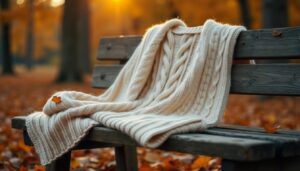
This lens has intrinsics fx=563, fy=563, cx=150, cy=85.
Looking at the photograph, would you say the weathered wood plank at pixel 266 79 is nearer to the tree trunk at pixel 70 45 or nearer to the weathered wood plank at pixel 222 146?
the weathered wood plank at pixel 222 146

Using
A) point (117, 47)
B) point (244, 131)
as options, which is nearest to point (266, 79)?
point (244, 131)

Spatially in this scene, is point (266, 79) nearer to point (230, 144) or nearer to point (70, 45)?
point (230, 144)

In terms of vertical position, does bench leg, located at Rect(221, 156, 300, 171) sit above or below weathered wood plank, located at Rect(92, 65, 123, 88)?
below

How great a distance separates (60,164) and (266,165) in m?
1.41

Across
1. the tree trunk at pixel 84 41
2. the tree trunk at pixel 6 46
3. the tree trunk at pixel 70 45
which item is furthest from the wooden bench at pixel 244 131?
the tree trunk at pixel 84 41

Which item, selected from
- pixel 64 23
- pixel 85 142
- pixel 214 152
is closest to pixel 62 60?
pixel 64 23

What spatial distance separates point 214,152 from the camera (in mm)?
2363

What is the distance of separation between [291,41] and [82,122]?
123 cm

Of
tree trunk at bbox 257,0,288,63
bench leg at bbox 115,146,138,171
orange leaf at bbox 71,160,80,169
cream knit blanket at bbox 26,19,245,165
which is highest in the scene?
tree trunk at bbox 257,0,288,63

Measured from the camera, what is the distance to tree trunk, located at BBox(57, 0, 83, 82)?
15.8 meters

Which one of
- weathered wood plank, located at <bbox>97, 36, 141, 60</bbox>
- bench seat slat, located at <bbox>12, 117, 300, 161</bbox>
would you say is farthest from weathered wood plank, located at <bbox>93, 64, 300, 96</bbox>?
weathered wood plank, located at <bbox>97, 36, 141, 60</bbox>

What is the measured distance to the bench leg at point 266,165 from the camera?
2.34 metres

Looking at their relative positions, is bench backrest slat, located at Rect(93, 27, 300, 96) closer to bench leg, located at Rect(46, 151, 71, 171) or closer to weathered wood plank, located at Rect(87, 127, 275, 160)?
weathered wood plank, located at Rect(87, 127, 275, 160)

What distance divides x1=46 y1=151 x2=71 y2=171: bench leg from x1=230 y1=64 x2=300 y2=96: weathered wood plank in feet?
3.55
